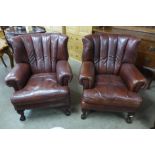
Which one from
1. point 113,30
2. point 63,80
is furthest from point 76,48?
point 63,80

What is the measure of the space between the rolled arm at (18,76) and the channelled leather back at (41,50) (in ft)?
0.40

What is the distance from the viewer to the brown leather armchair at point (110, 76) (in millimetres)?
1741

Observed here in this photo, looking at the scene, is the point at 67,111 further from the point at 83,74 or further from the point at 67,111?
the point at 83,74

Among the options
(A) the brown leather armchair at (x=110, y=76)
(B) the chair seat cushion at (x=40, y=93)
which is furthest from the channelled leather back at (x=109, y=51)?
(B) the chair seat cushion at (x=40, y=93)

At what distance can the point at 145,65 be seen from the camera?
8.43 ft

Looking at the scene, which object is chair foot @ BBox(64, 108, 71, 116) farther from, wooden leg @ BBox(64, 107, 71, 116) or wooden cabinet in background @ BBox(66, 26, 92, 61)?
wooden cabinet in background @ BBox(66, 26, 92, 61)

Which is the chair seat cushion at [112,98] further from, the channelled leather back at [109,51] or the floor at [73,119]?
the channelled leather back at [109,51]

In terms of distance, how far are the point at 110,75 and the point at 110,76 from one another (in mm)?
38

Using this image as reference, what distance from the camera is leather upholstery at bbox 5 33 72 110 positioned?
177 cm

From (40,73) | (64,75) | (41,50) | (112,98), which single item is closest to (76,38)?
(41,50)

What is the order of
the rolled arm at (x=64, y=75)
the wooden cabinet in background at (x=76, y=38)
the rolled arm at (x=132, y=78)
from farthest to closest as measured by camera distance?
the wooden cabinet in background at (x=76, y=38) → the rolled arm at (x=64, y=75) → the rolled arm at (x=132, y=78)

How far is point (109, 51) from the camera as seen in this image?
2.12m

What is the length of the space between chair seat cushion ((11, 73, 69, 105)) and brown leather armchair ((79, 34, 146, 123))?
0.86 ft

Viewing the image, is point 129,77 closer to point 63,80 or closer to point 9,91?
point 63,80
